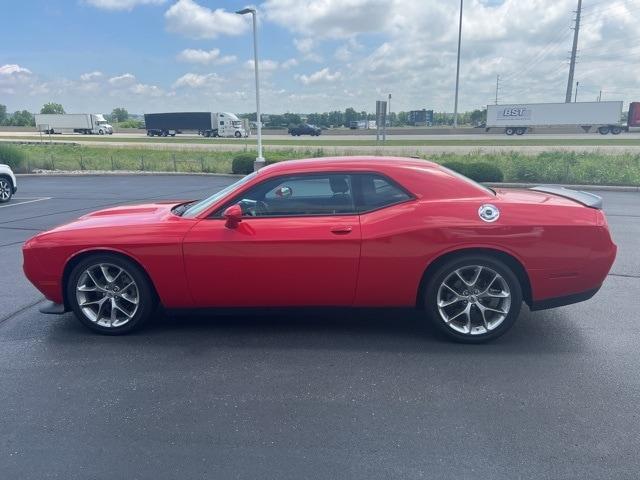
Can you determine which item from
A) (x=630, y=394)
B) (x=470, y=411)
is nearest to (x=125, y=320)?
(x=470, y=411)

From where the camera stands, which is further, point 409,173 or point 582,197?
point 582,197

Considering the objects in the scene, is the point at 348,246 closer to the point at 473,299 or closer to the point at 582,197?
the point at 473,299

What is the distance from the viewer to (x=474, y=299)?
3986 mm

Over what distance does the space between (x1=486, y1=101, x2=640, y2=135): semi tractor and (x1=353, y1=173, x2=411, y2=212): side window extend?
55362 mm

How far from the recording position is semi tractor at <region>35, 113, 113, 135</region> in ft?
232

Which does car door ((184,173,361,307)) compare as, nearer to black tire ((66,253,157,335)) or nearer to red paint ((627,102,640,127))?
black tire ((66,253,157,335))

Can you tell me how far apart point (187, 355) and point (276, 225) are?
4.08ft

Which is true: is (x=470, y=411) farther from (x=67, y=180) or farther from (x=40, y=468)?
(x=67, y=180)

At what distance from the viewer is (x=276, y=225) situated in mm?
4012

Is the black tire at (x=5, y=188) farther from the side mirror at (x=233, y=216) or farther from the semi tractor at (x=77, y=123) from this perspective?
the semi tractor at (x=77, y=123)

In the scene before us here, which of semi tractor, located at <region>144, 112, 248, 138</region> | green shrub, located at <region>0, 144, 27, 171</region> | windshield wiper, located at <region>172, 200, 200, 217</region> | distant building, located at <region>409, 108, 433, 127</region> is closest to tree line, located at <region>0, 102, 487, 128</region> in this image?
distant building, located at <region>409, 108, 433, 127</region>

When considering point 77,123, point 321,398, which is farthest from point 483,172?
point 77,123

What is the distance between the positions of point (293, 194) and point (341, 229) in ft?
1.79

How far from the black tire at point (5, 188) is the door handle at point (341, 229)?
12.2m
